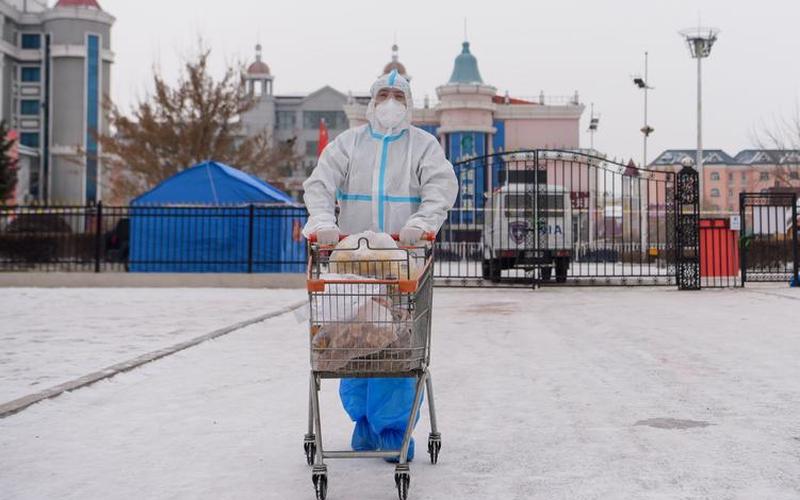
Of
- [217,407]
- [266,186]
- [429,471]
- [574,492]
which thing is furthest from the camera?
[266,186]

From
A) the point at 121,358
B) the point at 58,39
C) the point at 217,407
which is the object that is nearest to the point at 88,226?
the point at 121,358

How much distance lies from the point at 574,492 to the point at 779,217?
2191 cm

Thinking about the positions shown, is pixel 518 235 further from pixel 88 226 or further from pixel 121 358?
pixel 121 358

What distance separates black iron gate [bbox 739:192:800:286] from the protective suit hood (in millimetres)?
16274

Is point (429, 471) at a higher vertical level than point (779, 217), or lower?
lower

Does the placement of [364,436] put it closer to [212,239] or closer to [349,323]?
[349,323]

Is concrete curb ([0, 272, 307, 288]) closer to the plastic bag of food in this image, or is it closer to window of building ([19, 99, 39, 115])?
the plastic bag of food

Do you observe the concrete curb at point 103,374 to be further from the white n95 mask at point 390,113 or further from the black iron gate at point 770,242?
the black iron gate at point 770,242

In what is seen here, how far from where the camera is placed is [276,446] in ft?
15.1

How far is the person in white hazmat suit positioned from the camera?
4070 millimetres

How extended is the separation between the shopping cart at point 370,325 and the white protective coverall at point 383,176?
0.51 m

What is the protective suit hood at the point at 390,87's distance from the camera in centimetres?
434

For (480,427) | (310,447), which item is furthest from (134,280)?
(310,447)

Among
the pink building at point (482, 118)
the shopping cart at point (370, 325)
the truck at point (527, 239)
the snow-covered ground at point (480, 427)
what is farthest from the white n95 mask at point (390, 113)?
the pink building at point (482, 118)
